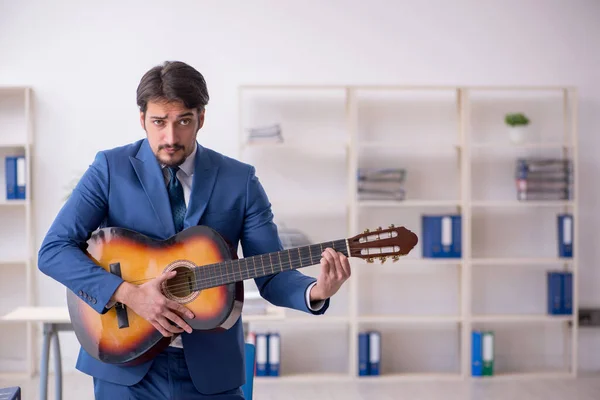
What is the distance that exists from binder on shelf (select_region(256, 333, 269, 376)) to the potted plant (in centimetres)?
217

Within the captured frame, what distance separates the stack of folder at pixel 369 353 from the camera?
525cm

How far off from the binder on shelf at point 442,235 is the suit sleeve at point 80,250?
11.9ft

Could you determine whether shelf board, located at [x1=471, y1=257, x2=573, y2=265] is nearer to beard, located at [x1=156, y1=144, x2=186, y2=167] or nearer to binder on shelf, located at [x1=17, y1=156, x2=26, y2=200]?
binder on shelf, located at [x1=17, y1=156, x2=26, y2=200]

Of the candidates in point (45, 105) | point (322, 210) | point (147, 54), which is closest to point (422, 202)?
point (322, 210)

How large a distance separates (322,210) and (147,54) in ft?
5.38

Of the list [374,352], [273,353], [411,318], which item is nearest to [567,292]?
[411,318]

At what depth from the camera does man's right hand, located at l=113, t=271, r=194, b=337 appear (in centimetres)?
178

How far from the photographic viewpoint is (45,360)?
3822 mm

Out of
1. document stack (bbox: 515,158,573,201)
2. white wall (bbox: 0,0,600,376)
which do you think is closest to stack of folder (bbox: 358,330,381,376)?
document stack (bbox: 515,158,573,201)

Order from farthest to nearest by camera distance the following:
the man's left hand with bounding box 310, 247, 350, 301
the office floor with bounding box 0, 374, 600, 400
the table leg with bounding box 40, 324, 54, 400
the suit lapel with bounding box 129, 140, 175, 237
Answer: the office floor with bounding box 0, 374, 600, 400 < the table leg with bounding box 40, 324, 54, 400 < the suit lapel with bounding box 129, 140, 175, 237 < the man's left hand with bounding box 310, 247, 350, 301

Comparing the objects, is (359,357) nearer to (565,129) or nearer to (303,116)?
(303,116)

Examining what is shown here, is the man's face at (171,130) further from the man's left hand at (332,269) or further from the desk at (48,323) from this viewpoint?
the desk at (48,323)

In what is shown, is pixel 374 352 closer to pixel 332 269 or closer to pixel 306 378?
pixel 306 378

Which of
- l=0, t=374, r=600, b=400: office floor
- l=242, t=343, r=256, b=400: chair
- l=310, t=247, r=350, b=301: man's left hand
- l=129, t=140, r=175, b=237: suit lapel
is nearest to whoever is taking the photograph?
l=310, t=247, r=350, b=301: man's left hand
